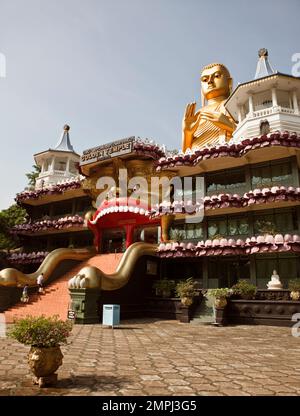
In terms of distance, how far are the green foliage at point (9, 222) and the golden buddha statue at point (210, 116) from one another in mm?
22051

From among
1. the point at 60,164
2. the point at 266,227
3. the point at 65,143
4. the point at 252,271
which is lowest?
the point at 252,271

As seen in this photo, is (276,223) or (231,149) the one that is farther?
(231,149)

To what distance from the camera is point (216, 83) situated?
33281 millimetres

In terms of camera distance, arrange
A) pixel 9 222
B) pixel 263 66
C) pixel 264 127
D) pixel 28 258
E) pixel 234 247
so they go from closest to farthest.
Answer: pixel 234 247 < pixel 264 127 < pixel 263 66 < pixel 28 258 < pixel 9 222

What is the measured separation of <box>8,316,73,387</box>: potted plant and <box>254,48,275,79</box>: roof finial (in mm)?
24181

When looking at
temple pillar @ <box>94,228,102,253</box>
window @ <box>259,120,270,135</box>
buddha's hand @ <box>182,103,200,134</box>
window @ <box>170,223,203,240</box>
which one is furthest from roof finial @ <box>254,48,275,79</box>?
temple pillar @ <box>94,228,102,253</box>

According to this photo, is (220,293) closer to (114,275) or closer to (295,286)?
(295,286)

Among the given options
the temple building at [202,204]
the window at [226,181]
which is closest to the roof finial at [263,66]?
the temple building at [202,204]

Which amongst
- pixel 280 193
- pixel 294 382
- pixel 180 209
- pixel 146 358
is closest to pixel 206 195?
pixel 180 209

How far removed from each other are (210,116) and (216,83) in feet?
16.2

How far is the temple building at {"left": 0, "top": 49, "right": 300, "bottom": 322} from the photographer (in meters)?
20.8

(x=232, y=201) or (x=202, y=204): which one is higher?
(x=202, y=204)

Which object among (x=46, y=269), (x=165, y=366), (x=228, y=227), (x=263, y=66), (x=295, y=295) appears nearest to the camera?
(x=165, y=366)

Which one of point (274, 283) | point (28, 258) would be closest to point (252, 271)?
point (274, 283)
